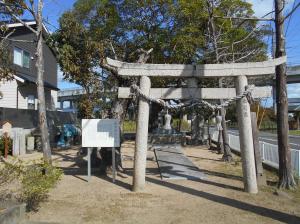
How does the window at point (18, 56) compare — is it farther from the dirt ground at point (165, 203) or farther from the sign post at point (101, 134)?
the sign post at point (101, 134)

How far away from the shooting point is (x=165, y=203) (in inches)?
334

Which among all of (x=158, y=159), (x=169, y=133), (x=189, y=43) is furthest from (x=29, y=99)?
(x=158, y=159)

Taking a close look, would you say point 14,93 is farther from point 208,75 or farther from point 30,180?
point 30,180

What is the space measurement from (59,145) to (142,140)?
14.2 m

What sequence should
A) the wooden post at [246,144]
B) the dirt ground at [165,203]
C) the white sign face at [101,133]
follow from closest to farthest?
the dirt ground at [165,203] → the wooden post at [246,144] → the white sign face at [101,133]

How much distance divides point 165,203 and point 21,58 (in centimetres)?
1951

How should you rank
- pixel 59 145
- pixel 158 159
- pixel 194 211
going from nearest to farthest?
pixel 194 211 < pixel 158 159 < pixel 59 145

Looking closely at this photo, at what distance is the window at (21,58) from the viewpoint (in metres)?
24.8

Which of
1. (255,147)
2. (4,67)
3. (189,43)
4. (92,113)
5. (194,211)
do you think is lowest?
(194,211)

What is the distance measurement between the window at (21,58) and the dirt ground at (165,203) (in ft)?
49.5

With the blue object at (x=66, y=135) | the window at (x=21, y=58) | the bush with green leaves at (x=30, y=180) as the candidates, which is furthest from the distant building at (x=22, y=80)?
the bush with green leaves at (x=30, y=180)

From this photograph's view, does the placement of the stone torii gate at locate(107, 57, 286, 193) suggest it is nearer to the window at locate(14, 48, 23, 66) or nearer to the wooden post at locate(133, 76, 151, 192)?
the wooden post at locate(133, 76, 151, 192)

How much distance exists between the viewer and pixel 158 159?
15.7 metres

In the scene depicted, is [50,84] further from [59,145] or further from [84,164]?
[84,164]
